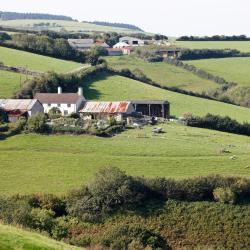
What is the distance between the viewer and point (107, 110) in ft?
244

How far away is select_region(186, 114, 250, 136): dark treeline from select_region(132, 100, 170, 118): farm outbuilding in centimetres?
781

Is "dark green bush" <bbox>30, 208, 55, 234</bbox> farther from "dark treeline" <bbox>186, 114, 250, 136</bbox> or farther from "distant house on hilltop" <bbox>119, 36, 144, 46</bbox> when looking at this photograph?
"distant house on hilltop" <bbox>119, 36, 144, 46</bbox>

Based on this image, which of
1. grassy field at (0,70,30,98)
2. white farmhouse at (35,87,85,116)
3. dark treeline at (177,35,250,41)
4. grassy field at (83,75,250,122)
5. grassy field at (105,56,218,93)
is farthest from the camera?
dark treeline at (177,35,250,41)

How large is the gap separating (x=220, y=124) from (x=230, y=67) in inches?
2561

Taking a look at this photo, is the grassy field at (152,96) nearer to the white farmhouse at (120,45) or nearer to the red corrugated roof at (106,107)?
the red corrugated roof at (106,107)

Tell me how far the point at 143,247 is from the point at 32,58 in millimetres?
70244

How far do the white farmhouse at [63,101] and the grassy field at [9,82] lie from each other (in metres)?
4.39

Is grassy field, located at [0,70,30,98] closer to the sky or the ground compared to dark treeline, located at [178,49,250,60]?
closer to the ground

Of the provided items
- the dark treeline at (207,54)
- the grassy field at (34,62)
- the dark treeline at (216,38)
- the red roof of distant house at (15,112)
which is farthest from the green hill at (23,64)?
the dark treeline at (216,38)

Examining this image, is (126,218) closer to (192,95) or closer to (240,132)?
(240,132)

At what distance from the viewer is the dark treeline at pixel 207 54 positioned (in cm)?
14138

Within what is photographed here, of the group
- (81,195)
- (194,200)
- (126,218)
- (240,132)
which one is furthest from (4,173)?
(240,132)

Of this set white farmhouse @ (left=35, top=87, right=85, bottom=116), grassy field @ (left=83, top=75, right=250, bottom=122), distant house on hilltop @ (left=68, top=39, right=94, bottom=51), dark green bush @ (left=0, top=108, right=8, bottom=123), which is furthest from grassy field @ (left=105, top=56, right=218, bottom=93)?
dark green bush @ (left=0, top=108, right=8, bottom=123)

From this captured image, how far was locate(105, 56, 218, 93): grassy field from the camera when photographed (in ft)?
371
